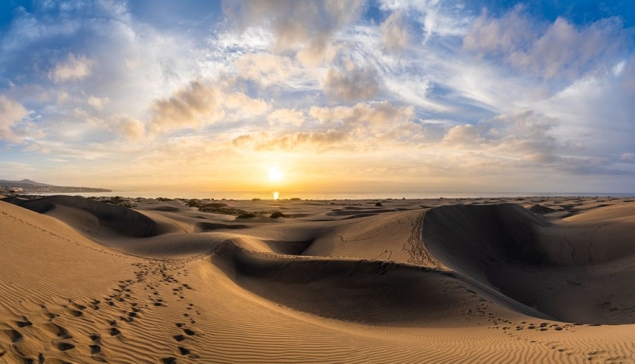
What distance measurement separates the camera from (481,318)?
31.4 feet

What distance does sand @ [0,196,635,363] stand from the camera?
5.88 metres

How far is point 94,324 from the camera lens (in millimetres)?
6059

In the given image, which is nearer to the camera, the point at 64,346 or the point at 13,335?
the point at 13,335

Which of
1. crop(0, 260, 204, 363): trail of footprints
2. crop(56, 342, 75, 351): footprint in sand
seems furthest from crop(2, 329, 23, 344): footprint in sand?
crop(56, 342, 75, 351): footprint in sand

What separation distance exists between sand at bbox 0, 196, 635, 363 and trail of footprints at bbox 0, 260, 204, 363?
0.03 meters

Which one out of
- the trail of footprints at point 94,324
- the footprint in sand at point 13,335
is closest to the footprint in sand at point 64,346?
the trail of footprints at point 94,324

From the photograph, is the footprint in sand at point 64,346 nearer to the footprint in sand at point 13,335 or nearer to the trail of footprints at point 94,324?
the trail of footprints at point 94,324

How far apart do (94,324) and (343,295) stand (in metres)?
7.89

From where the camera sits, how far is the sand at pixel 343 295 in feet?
19.3

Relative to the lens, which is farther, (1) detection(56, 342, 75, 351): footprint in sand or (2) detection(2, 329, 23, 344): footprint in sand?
(1) detection(56, 342, 75, 351): footprint in sand

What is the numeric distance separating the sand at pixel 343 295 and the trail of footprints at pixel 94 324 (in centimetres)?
3

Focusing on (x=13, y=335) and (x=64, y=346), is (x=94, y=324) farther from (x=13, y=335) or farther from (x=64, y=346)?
(x=13, y=335)

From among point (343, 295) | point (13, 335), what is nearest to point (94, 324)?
point (13, 335)

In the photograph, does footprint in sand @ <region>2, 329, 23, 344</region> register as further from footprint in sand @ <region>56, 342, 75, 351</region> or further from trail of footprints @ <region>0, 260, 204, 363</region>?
footprint in sand @ <region>56, 342, 75, 351</region>
